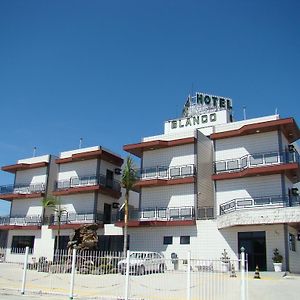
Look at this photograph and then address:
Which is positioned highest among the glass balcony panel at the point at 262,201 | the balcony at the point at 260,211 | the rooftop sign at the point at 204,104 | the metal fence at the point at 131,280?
the rooftop sign at the point at 204,104

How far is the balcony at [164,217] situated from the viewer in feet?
113

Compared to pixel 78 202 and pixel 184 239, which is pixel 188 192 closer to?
pixel 184 239

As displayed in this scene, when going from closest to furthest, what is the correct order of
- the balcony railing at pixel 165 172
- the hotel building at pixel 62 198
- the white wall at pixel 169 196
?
the white wall at pixel 169 196, the balcony railing at pixel 165 172, the hotel building at pixel 62 198

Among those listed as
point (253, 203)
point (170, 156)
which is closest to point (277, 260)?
point (253, 203)

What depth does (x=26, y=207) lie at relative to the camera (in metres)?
46.2

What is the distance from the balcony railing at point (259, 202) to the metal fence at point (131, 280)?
7753 millimetres

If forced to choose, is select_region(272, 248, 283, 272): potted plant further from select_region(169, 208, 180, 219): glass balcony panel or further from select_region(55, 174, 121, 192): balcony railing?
select_region(55, 174, 121, 192): balcony railing

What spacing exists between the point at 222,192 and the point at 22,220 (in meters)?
23.3

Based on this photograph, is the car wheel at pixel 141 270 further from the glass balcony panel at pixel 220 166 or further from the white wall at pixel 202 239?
the glass balcony panel at pixel 220 166

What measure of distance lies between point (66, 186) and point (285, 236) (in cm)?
2339

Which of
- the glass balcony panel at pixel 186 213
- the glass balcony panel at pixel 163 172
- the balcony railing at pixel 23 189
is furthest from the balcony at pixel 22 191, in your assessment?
the glass balcony panel at pixel 186 213

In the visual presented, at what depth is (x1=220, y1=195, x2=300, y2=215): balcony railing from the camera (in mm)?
30562

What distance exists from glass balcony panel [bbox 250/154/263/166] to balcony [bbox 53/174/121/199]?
15283mm

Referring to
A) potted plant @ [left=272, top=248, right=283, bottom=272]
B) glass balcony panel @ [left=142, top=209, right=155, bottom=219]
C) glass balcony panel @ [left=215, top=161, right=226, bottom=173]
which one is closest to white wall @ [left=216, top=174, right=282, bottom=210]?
glass balcony panel @ [left=215, top=161, right=226, bottom=173]
